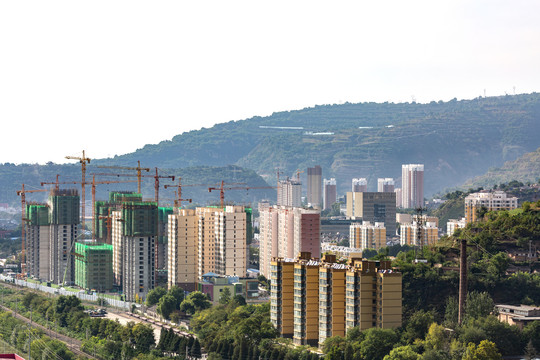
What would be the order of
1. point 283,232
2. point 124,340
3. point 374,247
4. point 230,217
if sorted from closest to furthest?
1. point 124,340
2. point 230,217
3. point 283,232
4. point 374,247

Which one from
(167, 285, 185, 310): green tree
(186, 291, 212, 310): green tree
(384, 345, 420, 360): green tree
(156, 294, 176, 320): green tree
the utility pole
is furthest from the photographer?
(167, 285, 185, 310): green tree

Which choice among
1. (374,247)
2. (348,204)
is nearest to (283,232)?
(374,247)

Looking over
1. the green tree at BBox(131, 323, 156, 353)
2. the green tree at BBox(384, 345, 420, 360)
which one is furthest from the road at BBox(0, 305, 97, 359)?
the green tree at BBox(384, 345, 420, 360)

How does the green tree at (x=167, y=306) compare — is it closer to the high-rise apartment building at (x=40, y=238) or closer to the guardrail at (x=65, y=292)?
the guardrail at (x=65, y=292)

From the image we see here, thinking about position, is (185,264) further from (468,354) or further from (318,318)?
(468,354)

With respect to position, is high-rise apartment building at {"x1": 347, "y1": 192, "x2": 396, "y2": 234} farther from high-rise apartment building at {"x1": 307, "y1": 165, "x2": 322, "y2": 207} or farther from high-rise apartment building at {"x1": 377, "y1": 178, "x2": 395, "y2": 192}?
high-rise apartment building at {"x1": 307, "y1": 165, "x2": 322, "y2": 207}
